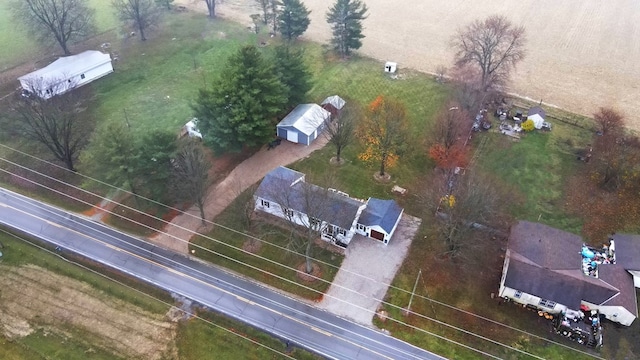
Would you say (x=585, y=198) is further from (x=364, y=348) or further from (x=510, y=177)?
(x=364, y=348)

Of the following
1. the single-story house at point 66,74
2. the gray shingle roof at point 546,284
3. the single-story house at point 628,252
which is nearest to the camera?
the gray shingle roof at point 546,284

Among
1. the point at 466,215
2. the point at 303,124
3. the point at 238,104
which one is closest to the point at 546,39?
the point at 303,124

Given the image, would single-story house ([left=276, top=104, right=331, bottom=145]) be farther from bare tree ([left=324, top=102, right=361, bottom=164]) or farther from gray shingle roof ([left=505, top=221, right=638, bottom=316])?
gray shingle roof ([left=505, top=221, right=638, bottom=316])

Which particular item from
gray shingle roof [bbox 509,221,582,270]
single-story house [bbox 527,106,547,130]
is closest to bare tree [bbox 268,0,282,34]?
single-story house [bbox 527,106,547,130]

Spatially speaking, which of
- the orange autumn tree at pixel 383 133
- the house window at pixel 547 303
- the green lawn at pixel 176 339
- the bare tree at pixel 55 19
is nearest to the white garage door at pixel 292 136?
the orange autumn tree at pixel 383 133

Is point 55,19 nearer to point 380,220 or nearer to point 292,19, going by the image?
point 292,19

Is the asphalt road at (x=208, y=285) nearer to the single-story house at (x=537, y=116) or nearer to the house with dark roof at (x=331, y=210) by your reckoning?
the house with dark roof at (x=331, y=210)
